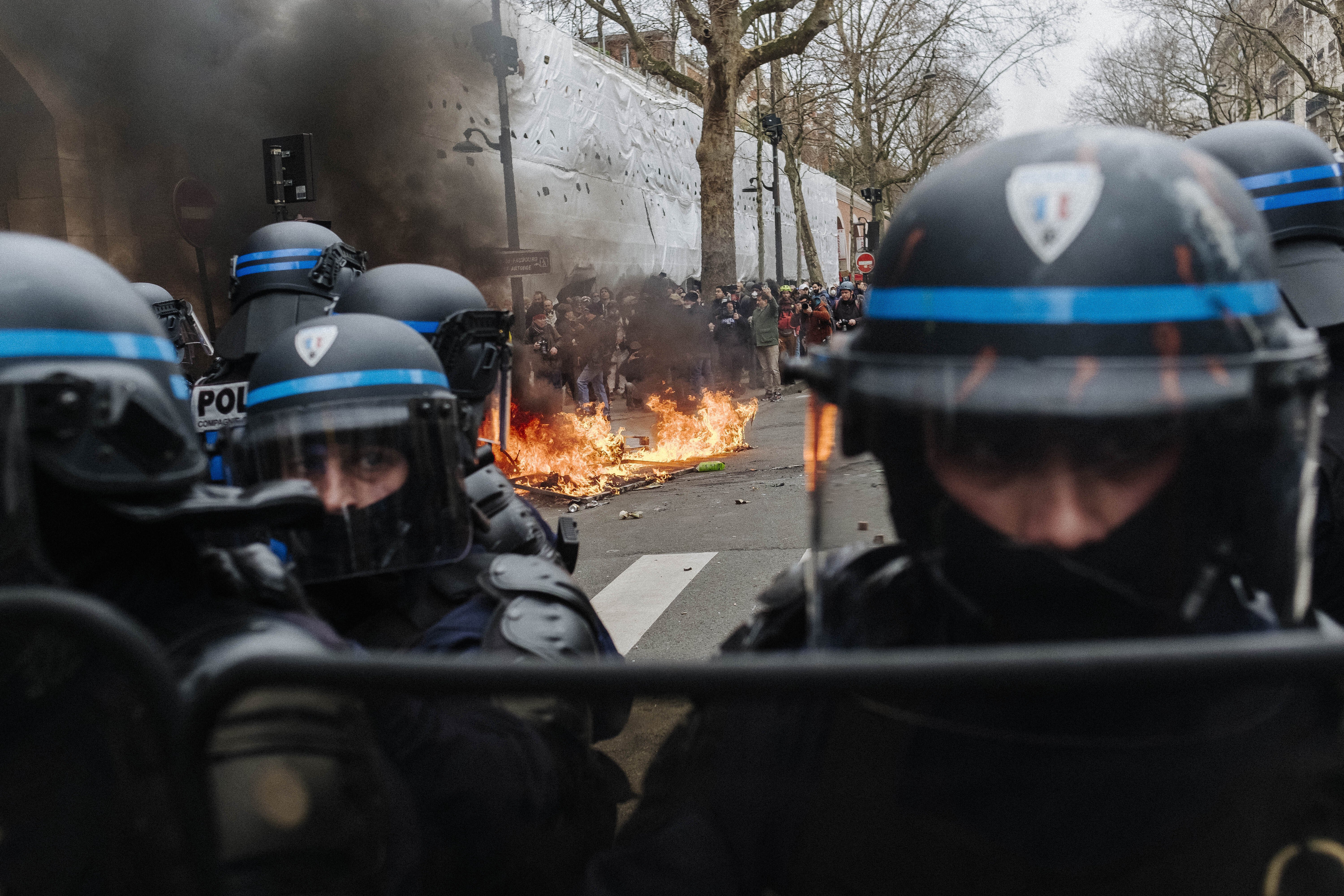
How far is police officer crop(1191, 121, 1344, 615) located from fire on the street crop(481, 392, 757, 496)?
23.1 ft

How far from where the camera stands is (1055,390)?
3.33ft

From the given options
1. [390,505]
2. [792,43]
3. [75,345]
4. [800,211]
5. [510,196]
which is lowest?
[390,505]

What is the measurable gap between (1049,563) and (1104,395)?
0.17m

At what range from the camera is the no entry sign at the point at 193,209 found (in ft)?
32.2

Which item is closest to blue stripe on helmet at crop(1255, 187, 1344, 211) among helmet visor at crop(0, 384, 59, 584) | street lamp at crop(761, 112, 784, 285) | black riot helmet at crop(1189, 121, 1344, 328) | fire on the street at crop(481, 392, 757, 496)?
black riot helmet at crop(1189, 121, 1344, 328)

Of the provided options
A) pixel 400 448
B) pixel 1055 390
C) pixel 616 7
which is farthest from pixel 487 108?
pixel 1055 390

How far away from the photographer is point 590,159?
2280 centimetres

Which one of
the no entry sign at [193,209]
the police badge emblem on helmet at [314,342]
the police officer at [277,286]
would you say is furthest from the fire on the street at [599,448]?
the police badge emblem on helmet at [314,342]

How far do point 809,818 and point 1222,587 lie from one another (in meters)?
0.50

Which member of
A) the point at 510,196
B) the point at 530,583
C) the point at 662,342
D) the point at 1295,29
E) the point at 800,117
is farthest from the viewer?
the point at 1295,29

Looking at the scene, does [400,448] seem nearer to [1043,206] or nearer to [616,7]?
[1043,206]

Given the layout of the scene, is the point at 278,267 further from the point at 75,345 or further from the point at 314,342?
the point at 75,345

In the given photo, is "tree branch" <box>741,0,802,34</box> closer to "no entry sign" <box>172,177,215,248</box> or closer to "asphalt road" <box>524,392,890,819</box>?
"asphalt road" <box>524,392,890,819</box>

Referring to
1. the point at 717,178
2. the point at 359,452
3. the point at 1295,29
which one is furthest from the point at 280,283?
the point at 1295,29
